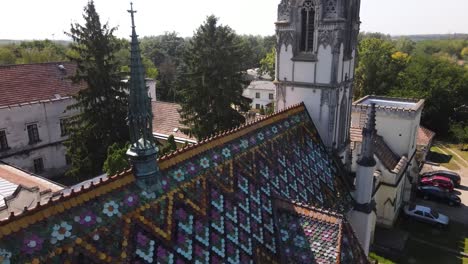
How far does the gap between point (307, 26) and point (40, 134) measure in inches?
923

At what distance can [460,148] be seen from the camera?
4088cm

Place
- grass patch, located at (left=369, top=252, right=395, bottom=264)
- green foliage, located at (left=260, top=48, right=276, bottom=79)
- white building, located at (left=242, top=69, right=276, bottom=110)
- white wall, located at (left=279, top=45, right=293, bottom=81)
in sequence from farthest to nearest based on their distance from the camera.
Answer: green foliage, located at (left=260, top=48, right=276, bottom=79) → white building, located at (left=242, top=69, right=276, bottom=110) → grass patch, located at (left=369, top=252, right=395, bottom=264) → white wall, located at (left=279, top=45, right=293, bottom=81)

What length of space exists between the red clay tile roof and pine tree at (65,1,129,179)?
12.6 feet

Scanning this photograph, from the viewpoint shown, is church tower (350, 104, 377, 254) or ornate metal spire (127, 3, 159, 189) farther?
church tower (350, 104, 377, 254)

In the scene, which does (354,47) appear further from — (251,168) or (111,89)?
(111,89)

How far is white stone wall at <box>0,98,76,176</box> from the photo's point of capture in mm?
26891

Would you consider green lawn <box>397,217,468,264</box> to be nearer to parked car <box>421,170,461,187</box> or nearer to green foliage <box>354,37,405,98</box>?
parked car <box>421,170,461,187</box>

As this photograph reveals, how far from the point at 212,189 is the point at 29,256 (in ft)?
14.3

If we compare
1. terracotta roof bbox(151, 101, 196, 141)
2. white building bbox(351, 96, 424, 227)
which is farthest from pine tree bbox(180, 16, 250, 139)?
white building bbox(351, 96, 424, 227)

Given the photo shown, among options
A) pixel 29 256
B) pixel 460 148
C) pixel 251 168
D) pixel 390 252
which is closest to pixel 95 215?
pixel 29 256

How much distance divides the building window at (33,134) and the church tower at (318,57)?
21.4m

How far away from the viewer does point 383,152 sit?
23.6m

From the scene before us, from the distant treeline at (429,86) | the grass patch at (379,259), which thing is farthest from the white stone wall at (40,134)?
the distant treeline at (429,86)

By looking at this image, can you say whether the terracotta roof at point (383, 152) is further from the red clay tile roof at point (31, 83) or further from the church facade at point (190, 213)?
the red clay tile roof at point (31, 83)
